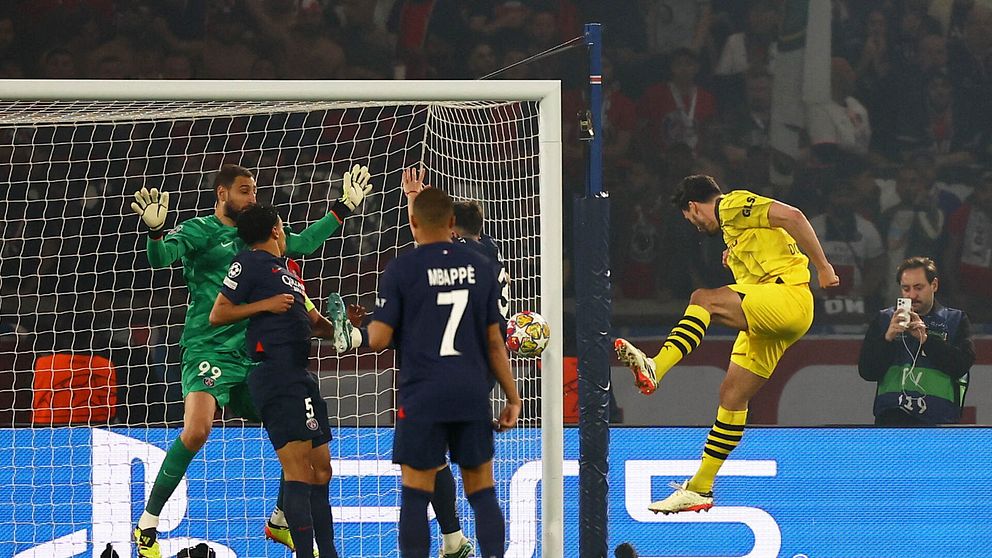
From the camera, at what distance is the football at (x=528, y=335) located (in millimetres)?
5305

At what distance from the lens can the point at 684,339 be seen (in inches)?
243

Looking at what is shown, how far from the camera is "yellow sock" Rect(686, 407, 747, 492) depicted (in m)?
6.38

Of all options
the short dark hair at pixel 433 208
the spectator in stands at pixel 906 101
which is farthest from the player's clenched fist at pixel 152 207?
the spectator in stands at pixel 906 101

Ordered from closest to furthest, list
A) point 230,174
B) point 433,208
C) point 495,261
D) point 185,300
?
point 433,208 → point 495,261 → point 230,174 → point 185,300

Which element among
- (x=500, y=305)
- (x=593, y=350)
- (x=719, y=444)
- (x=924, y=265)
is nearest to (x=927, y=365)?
(x=924, y=265)

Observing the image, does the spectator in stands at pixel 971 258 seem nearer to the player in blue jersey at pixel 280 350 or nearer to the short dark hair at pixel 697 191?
the short dark hair at pixel 697 191

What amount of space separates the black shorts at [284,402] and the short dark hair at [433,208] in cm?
85

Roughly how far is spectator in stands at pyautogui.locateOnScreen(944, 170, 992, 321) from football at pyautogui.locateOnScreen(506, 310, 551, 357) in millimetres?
3750

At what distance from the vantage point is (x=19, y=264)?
782cm

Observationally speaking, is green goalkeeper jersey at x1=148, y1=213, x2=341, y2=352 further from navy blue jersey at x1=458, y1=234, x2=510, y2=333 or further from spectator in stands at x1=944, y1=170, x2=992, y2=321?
spectator in stands at x1=944, y1=170, x2=992, y2=321

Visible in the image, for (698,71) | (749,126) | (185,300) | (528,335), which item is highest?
(698,71)

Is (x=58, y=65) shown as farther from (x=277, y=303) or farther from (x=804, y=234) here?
(x=804, y=234)

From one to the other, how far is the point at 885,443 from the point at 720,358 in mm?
1259

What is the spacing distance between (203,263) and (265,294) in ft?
2.47
